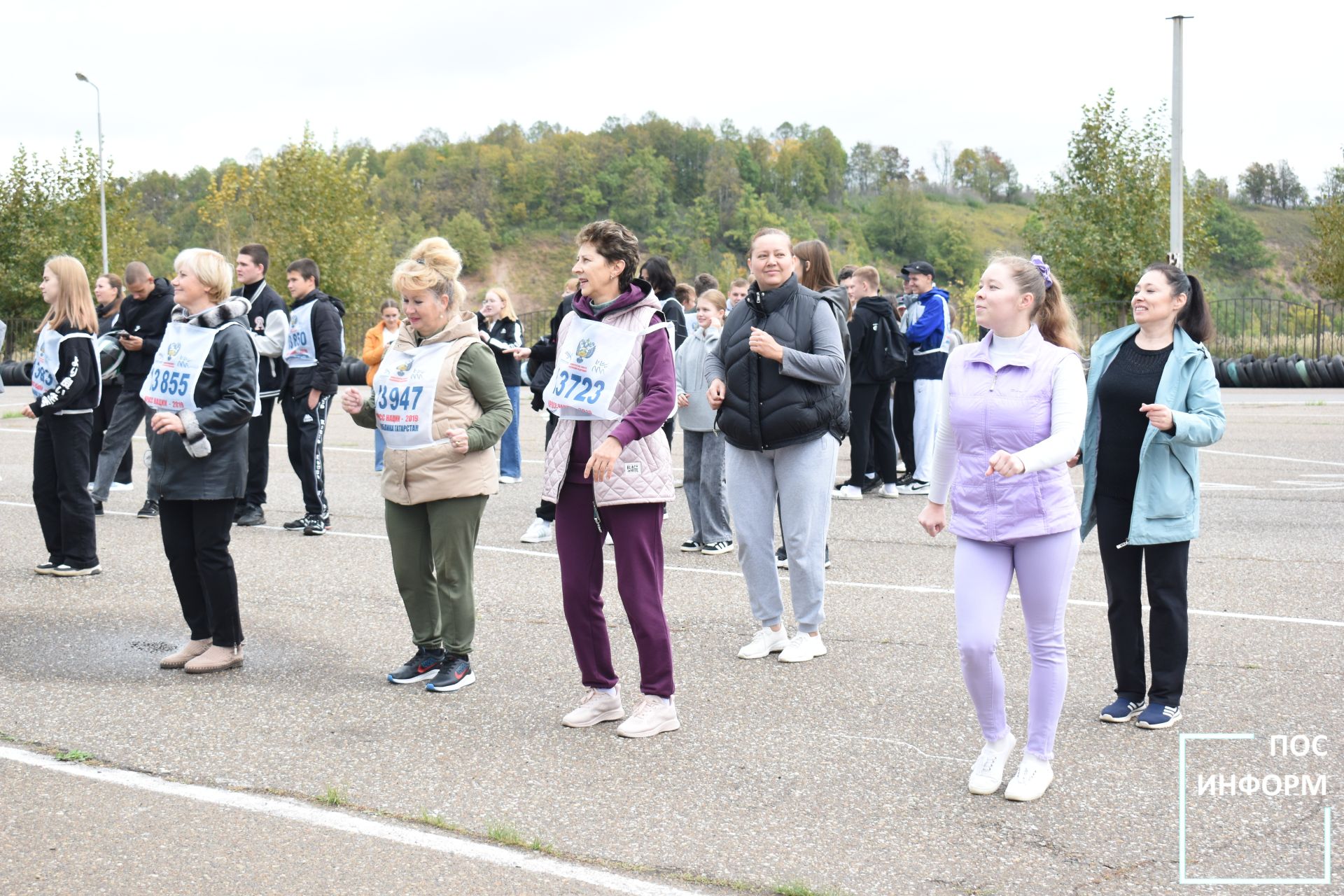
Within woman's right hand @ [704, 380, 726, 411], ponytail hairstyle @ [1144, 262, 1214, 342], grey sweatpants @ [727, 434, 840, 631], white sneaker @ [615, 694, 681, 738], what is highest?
ponytail hairstyle @ [1144, 262, 1214, 342]

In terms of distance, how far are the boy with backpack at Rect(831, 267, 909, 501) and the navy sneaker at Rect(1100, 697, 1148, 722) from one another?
5823 mm

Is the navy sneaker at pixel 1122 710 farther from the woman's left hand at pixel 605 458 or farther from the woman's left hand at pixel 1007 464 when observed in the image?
the woman's left hand at pixel 605 458

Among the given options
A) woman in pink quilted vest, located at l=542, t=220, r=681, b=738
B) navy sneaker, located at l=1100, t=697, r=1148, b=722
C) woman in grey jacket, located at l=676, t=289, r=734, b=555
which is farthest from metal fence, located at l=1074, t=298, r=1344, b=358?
woman in pink quilted vest, located at l=542, t=220, r=681, b=738

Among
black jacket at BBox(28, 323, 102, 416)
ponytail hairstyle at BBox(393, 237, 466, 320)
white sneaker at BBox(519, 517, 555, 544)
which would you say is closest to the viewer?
ponytail hairstyle at BBox(393, 237, 466, 320)

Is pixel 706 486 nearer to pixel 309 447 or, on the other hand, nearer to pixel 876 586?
pixel 876 586

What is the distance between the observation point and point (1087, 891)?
364 centimetres

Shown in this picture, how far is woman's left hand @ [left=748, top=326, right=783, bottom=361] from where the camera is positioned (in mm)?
5859

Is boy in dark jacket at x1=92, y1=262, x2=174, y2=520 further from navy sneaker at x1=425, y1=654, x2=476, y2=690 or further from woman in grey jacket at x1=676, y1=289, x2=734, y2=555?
navy sneaker at x1=425, y1=654, x2=476, y2=690

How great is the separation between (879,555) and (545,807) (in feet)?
16.4

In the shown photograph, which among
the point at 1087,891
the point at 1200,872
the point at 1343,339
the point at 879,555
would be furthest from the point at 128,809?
the point at 1343,339

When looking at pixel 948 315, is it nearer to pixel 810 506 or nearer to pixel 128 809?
pixel 810 506

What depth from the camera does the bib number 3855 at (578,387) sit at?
16.6 ft

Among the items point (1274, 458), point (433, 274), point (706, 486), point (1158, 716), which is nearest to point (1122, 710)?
point (1158, 716)

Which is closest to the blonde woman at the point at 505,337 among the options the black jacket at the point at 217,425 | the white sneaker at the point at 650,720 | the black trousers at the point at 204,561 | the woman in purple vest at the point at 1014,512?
the black jacket at the point at 217,425
